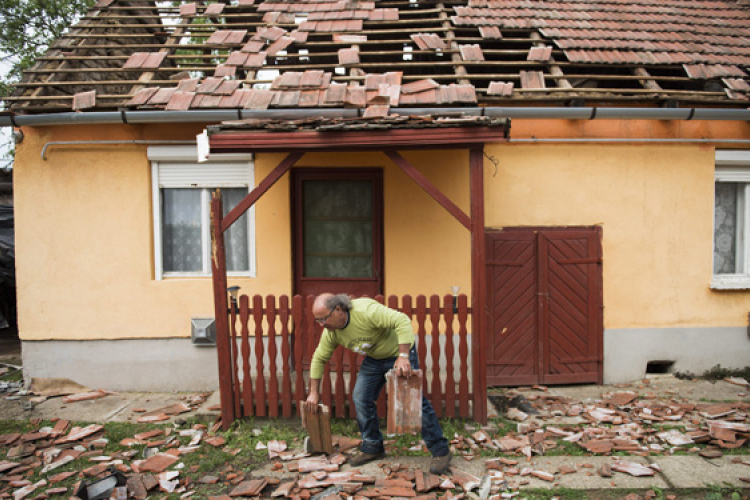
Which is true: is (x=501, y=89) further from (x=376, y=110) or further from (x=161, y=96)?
(x=161, y=96)

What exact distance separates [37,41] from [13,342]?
31.1 ft

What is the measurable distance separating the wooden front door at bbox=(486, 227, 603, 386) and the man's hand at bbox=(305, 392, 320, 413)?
3.07 m

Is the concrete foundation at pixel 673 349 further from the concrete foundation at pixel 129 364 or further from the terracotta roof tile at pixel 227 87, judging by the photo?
the terracotta roof tile at pixel 227 87

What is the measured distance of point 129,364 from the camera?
254 inches

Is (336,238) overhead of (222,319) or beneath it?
overhead

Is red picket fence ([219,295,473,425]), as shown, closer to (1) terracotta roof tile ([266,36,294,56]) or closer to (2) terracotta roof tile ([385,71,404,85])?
(2) terracotta roof tile ([385,71,404,85])

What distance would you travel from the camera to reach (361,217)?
6.63m

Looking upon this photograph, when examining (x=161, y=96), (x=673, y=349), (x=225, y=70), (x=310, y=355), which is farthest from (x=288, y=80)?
(x=673, y=349)

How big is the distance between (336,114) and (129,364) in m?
4.36

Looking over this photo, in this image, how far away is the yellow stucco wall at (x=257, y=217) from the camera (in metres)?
6.39

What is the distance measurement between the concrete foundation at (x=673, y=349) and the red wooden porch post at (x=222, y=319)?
16.3 ft

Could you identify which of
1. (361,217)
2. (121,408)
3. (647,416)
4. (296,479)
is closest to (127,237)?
(121,408)

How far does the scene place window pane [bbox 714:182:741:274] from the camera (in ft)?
22.7

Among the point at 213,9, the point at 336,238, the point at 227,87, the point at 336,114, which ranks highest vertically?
the point at 213,9
